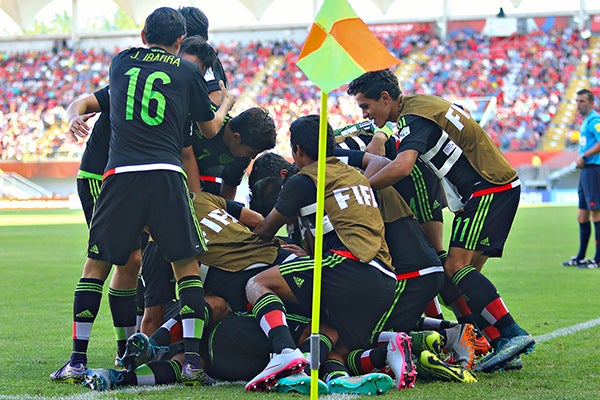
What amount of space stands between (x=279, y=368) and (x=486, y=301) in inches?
61.4

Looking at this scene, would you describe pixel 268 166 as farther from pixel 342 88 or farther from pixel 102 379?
pixel 342 88

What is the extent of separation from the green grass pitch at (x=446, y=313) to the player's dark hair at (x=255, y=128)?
166cm

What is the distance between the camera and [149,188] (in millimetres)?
5156

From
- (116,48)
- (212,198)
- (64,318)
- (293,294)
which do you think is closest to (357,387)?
(293,294)

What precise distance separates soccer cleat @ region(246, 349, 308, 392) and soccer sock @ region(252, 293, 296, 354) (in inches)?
3.3

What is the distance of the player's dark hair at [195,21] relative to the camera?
23.0ft

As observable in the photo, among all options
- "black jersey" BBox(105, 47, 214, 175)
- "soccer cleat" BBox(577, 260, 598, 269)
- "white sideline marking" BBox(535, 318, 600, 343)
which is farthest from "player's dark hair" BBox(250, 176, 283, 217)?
"soccer cleat" BBox(577, 260, 598, 269)

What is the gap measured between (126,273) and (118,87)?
1.21 metres

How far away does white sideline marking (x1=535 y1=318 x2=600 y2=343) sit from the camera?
6895mm

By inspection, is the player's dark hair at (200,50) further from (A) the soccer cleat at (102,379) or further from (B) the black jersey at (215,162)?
(A) the soccer cleat at (102,379)

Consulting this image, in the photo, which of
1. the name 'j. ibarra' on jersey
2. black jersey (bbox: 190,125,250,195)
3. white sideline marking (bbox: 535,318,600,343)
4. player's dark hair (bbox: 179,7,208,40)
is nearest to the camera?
the name 'j. ibarra' on jersey

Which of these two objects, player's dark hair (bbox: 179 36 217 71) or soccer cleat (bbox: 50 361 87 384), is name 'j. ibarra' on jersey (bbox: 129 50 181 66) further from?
soccer cleat (bbox: 50 361 87 384)

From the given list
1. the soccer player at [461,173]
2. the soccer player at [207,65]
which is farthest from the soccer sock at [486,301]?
the soccer player at [207,65]

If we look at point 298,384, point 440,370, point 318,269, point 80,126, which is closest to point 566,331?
point 440,370
